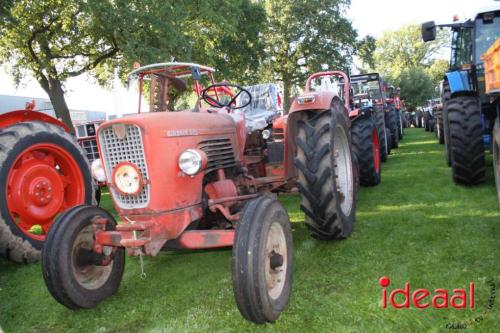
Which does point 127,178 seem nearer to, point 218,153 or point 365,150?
point 218,153

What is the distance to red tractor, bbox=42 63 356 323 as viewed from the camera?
8.98 ft

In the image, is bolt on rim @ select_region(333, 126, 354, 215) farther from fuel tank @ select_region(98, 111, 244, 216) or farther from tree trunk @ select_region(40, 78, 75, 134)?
tree trunk @ select_region(40, 78, 75, 134)

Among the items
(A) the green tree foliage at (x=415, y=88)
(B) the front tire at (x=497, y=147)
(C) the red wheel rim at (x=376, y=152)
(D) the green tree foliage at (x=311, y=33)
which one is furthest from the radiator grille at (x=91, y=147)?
(A) the green tree foliage at (x=415, y=88)

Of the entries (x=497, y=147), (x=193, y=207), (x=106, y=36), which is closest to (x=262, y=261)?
(x=193, y=207)

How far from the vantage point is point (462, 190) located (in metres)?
5.55

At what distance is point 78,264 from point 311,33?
90.7 ft

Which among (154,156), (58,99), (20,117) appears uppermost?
(58,99)

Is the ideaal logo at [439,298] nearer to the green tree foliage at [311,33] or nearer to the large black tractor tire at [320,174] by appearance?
the large black tractor tire at [320,174]

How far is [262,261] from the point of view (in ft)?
8.53

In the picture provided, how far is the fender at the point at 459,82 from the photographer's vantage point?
5875mm

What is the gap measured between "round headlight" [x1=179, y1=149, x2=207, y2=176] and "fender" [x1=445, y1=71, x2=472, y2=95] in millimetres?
4318

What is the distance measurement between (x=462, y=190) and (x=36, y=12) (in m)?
13.5

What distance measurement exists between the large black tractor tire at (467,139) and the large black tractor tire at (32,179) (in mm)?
4320

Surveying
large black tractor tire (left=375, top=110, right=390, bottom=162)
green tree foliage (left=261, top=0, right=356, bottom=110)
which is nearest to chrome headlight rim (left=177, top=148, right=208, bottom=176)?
large black tractor tire (left=375, top=110, right=390, bottom=162)
